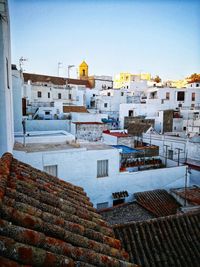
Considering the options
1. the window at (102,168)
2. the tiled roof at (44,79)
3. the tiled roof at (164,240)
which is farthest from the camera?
the tiled roof at (44,79)

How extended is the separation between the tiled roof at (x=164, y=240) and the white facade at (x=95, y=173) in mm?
5431

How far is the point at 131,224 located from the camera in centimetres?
626

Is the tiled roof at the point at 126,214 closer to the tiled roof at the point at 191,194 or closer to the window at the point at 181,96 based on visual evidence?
the tiled roof at the point at 191,194

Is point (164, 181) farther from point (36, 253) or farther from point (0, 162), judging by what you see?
point (36, 253)

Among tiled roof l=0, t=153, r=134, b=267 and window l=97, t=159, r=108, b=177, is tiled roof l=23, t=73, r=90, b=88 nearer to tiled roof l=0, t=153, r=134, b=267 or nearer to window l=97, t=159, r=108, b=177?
window l=97, t=159, r=108, b=177

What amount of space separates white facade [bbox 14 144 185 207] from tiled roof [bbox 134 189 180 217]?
641mm

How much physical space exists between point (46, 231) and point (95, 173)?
30.7 feet

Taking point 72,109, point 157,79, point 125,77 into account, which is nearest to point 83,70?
point 125,77

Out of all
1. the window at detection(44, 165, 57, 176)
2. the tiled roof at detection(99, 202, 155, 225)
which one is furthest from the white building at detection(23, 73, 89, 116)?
the tiled roof at detection(99, 202, 155, 225)

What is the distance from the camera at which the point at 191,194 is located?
1180cm

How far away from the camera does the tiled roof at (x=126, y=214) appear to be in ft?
31.5

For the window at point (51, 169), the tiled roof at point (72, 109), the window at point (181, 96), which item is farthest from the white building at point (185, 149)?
the window at point (181, 96)

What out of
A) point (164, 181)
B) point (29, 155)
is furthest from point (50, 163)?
point (164, 181)

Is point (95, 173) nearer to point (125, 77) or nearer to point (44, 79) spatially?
point (44, 79)
